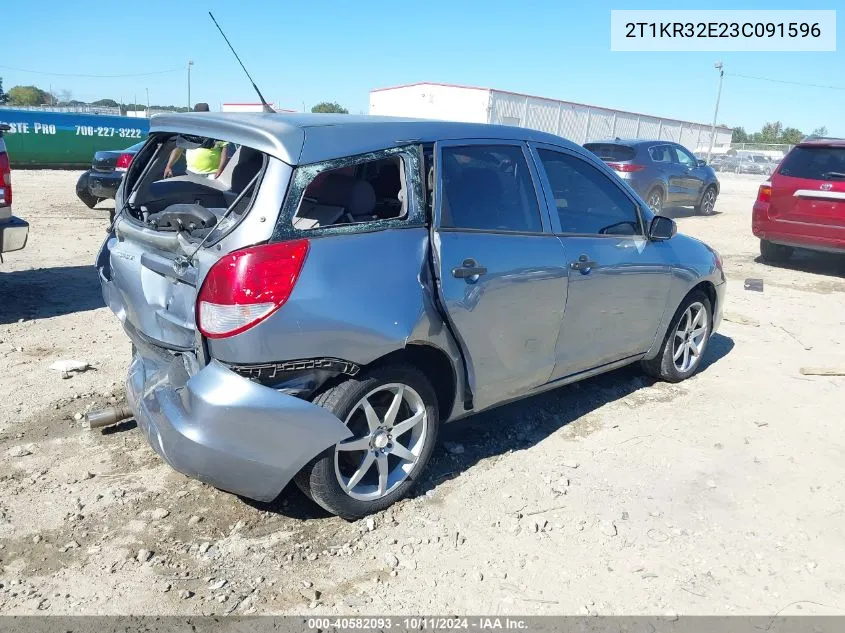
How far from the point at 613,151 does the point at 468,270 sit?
41.0 ft

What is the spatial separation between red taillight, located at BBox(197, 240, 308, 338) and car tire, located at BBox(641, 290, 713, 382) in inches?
123

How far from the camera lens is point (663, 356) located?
509 centimetres

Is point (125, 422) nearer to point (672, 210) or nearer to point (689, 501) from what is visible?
point (689, 501)

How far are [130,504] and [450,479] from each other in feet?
5.08

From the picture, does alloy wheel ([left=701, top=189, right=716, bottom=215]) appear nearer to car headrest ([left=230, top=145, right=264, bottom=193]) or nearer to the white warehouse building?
car headrest ([left=230, top=145, right=264, bottom=193])

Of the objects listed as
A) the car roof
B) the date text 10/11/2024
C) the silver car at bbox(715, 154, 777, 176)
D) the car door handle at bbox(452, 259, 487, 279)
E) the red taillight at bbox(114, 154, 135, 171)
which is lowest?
the date text 10/11/2024

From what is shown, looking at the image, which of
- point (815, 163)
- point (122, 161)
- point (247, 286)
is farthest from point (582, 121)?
point (247, 286)

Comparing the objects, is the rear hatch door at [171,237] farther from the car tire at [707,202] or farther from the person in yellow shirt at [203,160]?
the car tire at [707,202]

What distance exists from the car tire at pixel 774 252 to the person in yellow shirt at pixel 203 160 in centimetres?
841

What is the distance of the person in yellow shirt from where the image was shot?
395 cm

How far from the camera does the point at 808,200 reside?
9.33 metres

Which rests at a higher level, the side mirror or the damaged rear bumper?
the side mirror

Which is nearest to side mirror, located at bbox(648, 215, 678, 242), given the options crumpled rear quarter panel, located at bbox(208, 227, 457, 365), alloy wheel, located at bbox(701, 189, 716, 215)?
crumpled rear quarter panel, located at bbox(208, 227, 457, 365)

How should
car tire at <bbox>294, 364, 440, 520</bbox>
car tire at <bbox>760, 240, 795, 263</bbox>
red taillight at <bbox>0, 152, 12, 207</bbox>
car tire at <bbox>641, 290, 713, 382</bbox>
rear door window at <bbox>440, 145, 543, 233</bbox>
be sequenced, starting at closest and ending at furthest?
1. car tire at <bbox>294, 364, 440, 520</bbox>
2. rear door window at <bbox>440, 145, 543, 233</bbox>
3. car tire at <bbox>641, 290, 713, 382</bbox>
4. red taillight at <bbox>0, 152, 12, 207</bbox>
5. car tire at <bbox>760, 240, 795, 263</bbox>
